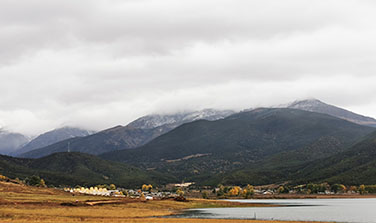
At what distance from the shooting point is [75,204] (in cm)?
16438

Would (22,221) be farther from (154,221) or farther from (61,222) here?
(154,221)

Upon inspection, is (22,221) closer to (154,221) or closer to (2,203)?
(154,221)

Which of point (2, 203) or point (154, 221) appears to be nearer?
point (154, 221)

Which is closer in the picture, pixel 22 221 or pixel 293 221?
pixel 22 221

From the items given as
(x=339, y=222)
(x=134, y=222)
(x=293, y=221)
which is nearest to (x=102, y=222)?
(x=134, y=222)

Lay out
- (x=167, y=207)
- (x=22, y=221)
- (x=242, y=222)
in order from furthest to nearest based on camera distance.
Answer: (x=167, y=207)
(x=242, y=222)
(x=22, y=221)

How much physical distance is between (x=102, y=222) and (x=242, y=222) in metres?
38.2

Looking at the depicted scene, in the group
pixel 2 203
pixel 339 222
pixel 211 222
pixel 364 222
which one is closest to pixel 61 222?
pixel 211 222

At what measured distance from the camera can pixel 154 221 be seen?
113m

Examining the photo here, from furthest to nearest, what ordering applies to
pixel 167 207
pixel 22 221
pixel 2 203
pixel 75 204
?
pixel 167 207
pixel 75 204
pixel 2 203
pixel 22 221

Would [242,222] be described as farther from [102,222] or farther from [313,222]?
[102,222]

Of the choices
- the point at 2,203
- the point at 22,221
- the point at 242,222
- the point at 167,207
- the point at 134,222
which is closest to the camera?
the point at 22,221

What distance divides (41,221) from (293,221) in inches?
2684

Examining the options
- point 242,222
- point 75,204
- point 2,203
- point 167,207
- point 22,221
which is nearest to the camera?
point 22,221
